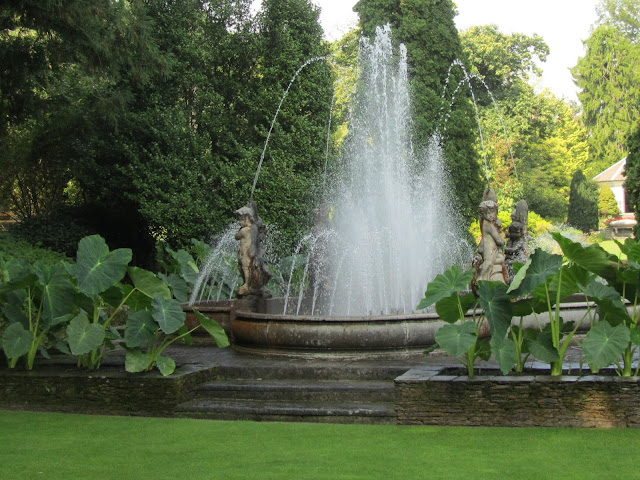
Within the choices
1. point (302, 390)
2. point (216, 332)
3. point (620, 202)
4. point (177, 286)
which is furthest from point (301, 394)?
point (620, 202)

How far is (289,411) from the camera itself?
7270 mm

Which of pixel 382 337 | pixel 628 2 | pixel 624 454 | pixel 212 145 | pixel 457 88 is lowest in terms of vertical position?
pixel 624 454

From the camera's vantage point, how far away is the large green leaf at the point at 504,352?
21.8 feet

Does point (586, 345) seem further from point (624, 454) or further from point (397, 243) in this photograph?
point (397, 243)

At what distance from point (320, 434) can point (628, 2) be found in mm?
61691

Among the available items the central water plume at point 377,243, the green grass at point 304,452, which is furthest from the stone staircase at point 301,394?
the central water plume at point 377,243

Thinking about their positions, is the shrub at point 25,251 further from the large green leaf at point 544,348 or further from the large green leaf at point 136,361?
the large green leaf at point 544,348

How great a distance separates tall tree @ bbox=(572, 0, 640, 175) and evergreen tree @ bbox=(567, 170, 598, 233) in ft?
50.9

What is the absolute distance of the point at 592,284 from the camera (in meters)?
6.82

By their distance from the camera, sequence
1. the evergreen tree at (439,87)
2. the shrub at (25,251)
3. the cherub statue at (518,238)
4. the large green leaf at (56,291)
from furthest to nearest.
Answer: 1. the evergreen tree at (439,87)
2. the shrub at (25,251)
3. the cherub statue at (518,238)
4. the large green leaf at (56,291)

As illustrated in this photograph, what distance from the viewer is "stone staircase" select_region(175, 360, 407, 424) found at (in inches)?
283

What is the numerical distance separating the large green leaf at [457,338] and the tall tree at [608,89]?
51063mm

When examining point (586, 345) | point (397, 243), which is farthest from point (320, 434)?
point (397, 243)

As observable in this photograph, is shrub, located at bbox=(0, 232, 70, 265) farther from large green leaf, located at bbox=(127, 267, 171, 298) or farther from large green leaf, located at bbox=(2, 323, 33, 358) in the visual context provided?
large green leaf, located at bbox=(127, 267, 171, 298)
